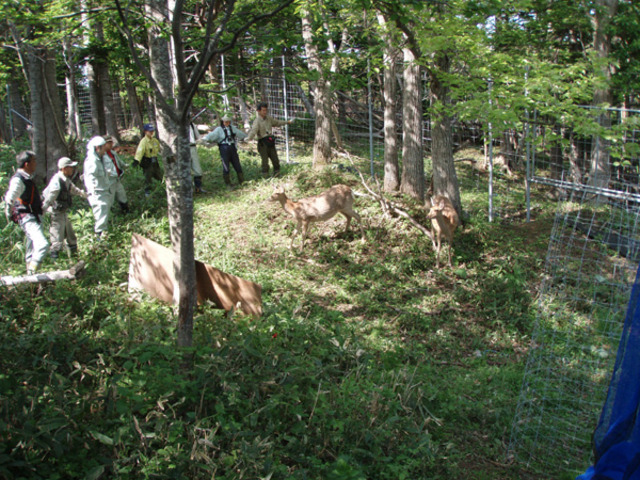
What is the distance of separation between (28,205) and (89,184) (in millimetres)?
1640

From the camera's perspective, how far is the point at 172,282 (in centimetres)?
654

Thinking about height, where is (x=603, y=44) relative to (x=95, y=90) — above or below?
above

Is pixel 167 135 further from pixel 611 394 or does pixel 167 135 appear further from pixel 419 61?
pixel 419 61

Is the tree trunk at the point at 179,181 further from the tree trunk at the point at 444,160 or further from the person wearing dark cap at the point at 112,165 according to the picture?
the tree trunk at the point at 444,160

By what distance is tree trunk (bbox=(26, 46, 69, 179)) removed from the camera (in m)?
10.5

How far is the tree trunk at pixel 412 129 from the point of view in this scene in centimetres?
1018

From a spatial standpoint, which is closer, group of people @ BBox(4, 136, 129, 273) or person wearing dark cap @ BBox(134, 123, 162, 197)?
group of people @ BBox(4, 136, 129, 273)

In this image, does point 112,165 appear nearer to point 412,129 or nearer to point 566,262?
point 412,129

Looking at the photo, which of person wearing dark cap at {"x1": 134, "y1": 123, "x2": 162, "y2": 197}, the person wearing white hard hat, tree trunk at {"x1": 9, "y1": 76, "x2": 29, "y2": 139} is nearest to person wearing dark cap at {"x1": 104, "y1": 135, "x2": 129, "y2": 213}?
the person wearing white hard hat

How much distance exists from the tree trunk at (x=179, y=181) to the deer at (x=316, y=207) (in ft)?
15.3

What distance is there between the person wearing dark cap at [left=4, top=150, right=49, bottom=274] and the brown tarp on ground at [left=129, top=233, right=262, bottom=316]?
1.30 meters

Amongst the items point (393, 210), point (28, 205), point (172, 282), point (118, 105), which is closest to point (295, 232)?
point (393, 210)

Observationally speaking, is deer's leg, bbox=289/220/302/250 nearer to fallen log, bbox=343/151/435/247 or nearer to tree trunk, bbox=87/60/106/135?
fallen log, bbox=343/151/435/247

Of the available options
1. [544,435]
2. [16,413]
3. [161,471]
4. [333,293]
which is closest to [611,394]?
[544,435]
